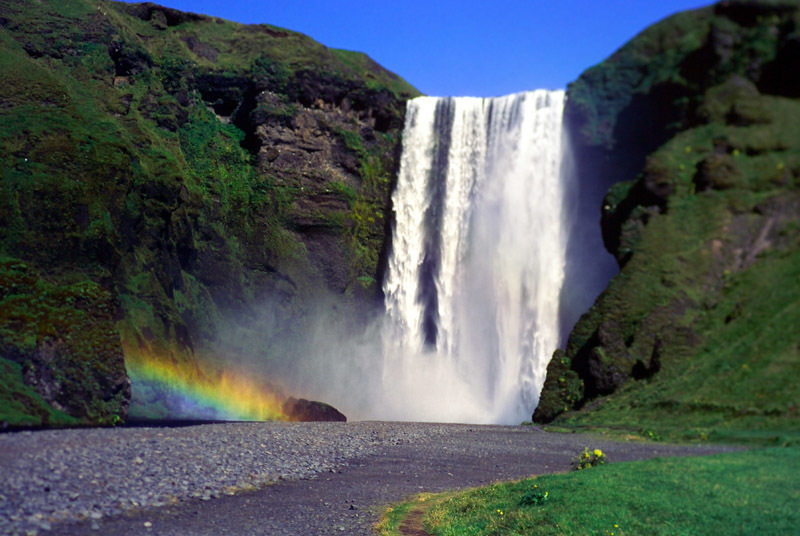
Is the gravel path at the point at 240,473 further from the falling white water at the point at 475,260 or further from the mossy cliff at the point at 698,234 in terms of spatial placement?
the falling white water at the point at 475,260

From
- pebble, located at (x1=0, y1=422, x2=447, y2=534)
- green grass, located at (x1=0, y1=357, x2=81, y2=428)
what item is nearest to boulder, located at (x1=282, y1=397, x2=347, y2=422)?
→ green grass, located at (x1=0, y1=357, x2=81, y2=428)

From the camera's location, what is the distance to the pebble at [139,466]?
39.5 ft

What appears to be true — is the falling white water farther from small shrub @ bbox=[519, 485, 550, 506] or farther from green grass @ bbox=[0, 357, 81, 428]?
small shrub @ bbox=[519, 485, 550, 506]

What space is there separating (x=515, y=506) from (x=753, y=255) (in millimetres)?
28578

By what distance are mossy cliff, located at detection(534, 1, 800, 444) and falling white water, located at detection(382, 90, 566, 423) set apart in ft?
12.2

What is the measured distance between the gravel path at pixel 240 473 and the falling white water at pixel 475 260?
794 inches

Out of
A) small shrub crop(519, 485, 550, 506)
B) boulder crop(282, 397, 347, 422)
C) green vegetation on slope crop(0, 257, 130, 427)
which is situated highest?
green vegetation on slope crop(0, 257, 130, 427)

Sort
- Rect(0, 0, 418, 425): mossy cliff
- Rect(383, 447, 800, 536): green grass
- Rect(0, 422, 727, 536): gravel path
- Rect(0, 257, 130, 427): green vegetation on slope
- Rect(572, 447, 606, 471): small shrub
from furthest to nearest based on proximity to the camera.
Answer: Rect(0, 0, 418, 425): mossy cliff
Rect(0, 257, 130, 427): green vegetation on slope
Rect(572, 447, 606, 471): small shrub
Rect(0, 422, 727, 536): gravel path
Rect(383, 447, 800, 536): green grass

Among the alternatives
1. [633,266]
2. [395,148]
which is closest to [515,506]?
[633,266]

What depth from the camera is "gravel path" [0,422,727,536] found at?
12.0 metres

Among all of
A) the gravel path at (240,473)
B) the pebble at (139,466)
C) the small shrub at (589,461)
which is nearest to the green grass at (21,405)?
the gravel path at (240,473)

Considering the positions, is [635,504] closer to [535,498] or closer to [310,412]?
[535,498]

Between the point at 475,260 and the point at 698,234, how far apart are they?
17049mm

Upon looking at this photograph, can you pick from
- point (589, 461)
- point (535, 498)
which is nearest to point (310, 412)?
point (589, 461)
